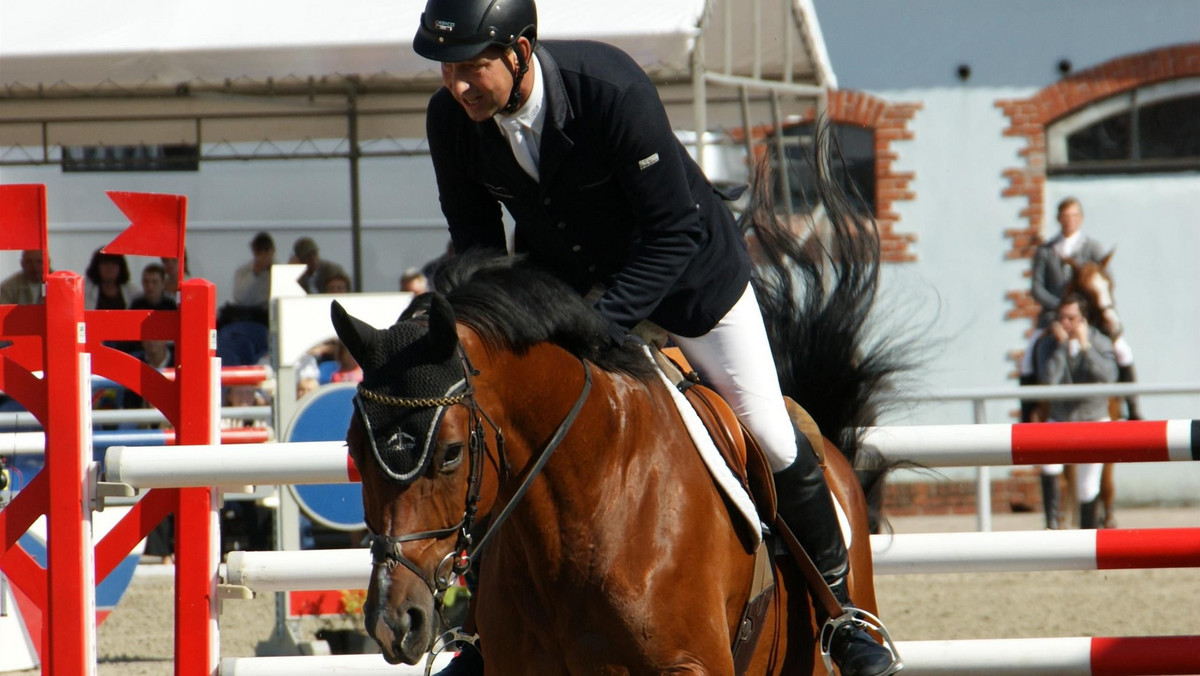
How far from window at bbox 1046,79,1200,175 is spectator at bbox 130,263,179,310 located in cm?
745

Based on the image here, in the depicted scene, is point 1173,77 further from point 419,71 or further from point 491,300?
point 491,300

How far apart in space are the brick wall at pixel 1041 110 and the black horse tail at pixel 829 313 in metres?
8.06

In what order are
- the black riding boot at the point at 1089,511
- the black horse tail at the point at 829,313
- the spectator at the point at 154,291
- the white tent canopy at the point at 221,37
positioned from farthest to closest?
the spectator at the point at 154,291, the black riding boot at the point at 1089,511, the white tent canopy at the point at 221,37, the black horse tail at the point at 829,313

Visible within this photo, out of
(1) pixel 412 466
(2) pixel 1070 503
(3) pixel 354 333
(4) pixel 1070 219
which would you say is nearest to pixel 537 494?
(1) pixel 412 466

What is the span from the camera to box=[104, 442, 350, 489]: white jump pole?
11.6ft

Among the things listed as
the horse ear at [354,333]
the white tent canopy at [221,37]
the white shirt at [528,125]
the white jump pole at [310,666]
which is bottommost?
the white jump pole at [310,666]

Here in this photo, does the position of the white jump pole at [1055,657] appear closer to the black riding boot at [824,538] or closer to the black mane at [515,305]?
the black riding boot at [824,538]

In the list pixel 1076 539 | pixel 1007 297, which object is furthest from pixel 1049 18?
pixel 1076 539

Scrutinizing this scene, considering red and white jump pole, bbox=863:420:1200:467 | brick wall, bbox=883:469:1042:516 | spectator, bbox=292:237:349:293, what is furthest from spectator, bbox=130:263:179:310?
red and white jump pole, bbox=863:420:1200:467

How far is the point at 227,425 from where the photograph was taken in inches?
337

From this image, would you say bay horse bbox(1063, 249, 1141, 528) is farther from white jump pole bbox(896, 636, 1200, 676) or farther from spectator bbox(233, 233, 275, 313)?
white jump pole bbox(896, 636, 1200, 676)

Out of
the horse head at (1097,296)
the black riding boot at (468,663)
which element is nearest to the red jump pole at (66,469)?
the black riding boot at (468,663)

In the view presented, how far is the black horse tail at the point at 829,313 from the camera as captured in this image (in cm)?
414

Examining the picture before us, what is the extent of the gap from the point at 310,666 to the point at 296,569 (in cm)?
28
